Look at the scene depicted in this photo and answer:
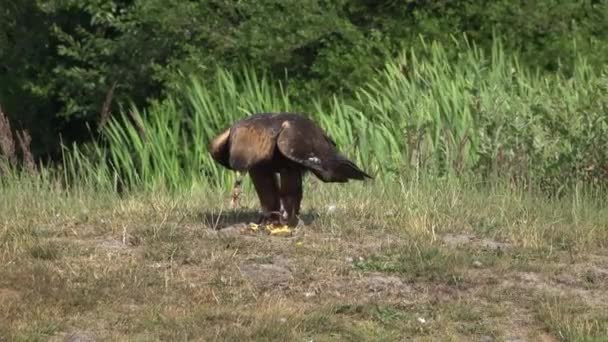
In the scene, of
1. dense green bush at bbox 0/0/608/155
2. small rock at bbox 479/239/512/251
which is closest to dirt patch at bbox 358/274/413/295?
small rock at bbox 479/239/512/251

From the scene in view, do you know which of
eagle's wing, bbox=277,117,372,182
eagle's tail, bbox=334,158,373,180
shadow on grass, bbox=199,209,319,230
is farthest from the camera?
shadow on grass, bbox=199,209,319,230

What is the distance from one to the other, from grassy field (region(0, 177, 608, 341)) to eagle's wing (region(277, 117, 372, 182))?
0.46 m

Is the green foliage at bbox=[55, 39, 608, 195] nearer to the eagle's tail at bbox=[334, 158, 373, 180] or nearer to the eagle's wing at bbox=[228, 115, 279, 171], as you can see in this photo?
the eagle's tail at bbox=[334, 158, 373, 180]

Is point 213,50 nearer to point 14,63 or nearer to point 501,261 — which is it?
point 14,63

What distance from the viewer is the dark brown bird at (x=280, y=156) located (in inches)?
292

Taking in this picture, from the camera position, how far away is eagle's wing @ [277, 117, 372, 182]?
24.2ft

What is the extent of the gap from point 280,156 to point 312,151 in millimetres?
200

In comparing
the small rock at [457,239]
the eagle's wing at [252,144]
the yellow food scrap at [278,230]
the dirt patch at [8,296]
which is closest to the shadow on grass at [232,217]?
the yellow food scrap at [278,230]

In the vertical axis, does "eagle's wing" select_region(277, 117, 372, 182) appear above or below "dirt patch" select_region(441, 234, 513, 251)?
above

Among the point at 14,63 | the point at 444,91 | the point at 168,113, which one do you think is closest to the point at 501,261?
the point at 444,91

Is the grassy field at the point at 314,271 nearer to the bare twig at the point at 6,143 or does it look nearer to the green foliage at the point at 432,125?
the green foliage at the point at 432,125

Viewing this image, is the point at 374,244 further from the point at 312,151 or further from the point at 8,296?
the point at 8,296

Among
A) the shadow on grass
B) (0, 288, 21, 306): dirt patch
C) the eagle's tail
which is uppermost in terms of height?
the eagle's tail

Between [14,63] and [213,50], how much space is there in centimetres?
434
